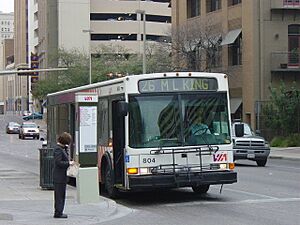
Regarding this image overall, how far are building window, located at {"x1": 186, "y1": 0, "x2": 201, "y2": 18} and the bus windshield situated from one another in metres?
42.0

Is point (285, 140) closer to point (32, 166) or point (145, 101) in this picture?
point (32, 166)

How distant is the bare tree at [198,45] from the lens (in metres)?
51.1

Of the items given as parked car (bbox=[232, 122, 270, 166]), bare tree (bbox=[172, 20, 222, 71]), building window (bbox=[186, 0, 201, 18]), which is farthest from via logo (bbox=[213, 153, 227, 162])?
building window (bbox=[186, 0, 201, 18])

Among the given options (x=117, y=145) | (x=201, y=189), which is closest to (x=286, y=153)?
(x=201, y=189)

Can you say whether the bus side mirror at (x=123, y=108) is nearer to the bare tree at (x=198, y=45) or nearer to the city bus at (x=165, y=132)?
the city bus at (x=165, y=132)

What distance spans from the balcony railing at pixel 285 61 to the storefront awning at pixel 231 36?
3.01 meters

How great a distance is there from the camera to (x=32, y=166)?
29500 millimetres

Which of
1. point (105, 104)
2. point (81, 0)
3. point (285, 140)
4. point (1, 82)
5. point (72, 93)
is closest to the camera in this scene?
point (105, 104)

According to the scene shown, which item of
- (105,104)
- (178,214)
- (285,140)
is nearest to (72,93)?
(105,104)

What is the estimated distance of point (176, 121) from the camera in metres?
15.3

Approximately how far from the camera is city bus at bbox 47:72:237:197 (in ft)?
49.4

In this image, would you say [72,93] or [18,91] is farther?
[18,91]

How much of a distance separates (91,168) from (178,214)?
8.23 feet

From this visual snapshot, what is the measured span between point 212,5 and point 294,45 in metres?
8.95
